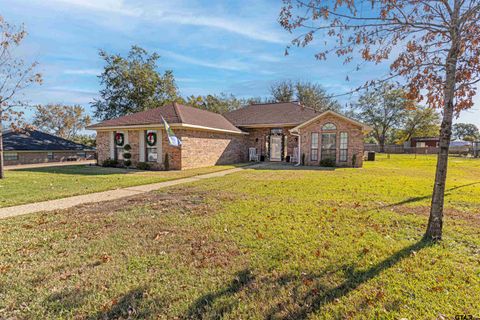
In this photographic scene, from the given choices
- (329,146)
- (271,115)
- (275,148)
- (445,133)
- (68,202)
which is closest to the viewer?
(445,133)

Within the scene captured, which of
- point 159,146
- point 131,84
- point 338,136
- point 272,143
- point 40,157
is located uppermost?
point 131,84

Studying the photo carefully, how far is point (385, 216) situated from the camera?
5.18 meters

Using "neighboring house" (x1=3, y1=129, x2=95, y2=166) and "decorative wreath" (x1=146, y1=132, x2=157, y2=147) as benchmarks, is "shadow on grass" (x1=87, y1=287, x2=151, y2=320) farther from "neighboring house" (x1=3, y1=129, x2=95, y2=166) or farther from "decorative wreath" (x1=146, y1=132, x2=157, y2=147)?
"neighboring house" (x1=3, y1=129, x2=95, y2=166)

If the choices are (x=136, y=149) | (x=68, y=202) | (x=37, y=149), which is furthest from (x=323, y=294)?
(x=37, y=149)

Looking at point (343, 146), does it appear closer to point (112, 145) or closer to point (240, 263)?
point (240, 263)

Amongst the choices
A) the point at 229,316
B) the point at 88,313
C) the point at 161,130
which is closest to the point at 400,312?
the point at 229,316

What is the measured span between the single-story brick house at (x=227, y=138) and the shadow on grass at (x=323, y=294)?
12.4 m

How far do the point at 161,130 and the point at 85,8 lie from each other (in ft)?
22.8

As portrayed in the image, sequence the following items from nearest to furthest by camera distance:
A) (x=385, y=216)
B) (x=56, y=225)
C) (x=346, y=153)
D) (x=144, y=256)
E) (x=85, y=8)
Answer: (x=144, y=256) → (x=56, y=225) → (x=385, y=216) → (x=85, y=8) → (x=346, y=153)

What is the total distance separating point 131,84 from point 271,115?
18630 millimetres

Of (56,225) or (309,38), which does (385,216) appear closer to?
(309,38)

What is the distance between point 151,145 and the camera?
50.7ft

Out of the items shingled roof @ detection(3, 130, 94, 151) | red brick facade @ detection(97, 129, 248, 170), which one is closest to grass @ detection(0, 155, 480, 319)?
red brick facade @ detection(97, 129, 248, 170)

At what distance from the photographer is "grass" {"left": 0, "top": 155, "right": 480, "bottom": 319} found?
94.7 inches
